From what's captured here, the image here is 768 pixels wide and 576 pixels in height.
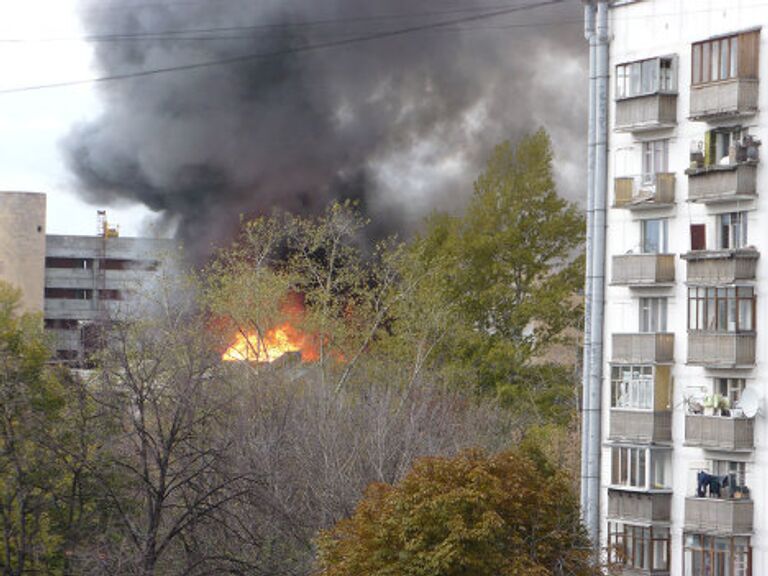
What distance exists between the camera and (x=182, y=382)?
42.8 m

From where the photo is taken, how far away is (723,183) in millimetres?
41531

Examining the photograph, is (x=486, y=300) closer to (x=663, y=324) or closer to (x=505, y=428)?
(x=505, y=428)

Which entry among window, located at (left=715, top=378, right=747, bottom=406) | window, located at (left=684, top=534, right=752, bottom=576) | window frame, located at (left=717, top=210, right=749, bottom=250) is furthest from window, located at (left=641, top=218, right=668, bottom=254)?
window, located at (left=684, top=534, right=752, bottom=576)

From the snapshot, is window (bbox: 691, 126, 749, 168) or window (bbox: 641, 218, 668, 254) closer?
window (bbox: 691, 126, 749, 168)

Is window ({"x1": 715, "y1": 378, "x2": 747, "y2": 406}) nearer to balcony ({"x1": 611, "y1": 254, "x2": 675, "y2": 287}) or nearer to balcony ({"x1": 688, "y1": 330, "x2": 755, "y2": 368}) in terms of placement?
balcony ({"x1": 688, "y1": 330, "x2": 755, "y2": 368})

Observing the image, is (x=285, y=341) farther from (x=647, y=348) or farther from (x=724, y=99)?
(x=724, y=99)

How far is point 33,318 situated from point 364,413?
1202 cm

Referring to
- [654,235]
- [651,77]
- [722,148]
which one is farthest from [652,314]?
[651,77]

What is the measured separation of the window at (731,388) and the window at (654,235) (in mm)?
4049

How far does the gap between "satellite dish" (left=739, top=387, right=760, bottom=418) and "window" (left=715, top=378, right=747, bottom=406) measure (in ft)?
2.48

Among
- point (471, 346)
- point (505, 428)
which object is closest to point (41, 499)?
point (505, 428)

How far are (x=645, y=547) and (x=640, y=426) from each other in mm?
3294

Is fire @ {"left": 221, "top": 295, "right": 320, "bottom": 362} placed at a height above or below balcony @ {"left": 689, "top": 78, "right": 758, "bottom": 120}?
below

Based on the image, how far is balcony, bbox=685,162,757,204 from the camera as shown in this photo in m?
41.1
